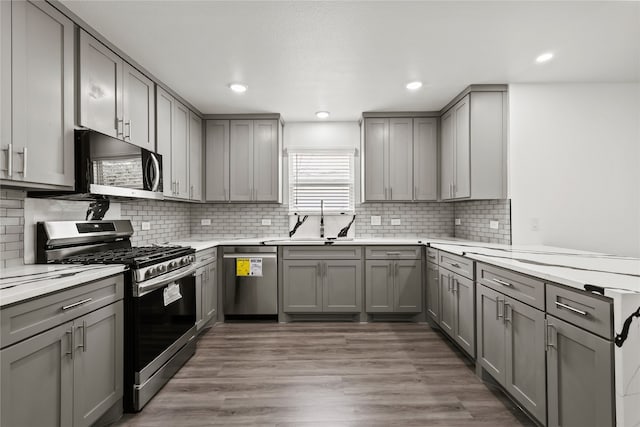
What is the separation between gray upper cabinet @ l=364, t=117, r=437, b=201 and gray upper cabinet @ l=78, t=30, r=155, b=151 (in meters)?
2.50

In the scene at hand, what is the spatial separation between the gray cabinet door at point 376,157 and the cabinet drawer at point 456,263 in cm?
120

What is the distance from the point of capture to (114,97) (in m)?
2.43

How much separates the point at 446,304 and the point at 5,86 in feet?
11.5

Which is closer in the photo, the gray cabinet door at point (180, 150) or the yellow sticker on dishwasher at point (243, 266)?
the gray cabinet door at point (180, 150)

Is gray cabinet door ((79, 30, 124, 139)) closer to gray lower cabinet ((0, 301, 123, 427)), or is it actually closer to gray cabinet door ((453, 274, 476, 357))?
gray lower cabinet ((0, 301, 123, 427))

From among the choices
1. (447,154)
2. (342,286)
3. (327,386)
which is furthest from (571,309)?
(447,154)

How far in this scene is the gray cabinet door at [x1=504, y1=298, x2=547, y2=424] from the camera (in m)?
1.74

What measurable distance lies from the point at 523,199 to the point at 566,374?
203 centimetres

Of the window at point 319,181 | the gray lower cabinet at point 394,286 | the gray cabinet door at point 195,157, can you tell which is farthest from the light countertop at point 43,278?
the window at point 319,181

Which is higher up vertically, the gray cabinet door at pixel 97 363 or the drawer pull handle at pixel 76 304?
the drawer pull handle at pixel 76 304

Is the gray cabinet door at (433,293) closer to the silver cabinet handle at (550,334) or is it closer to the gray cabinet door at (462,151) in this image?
the gray cabinet door at (462,151)

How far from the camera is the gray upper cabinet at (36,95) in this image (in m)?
1.63

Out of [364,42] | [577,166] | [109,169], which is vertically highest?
[364,42]

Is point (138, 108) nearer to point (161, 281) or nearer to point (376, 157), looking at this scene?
point (161, 281)
